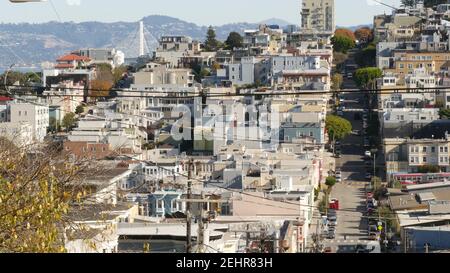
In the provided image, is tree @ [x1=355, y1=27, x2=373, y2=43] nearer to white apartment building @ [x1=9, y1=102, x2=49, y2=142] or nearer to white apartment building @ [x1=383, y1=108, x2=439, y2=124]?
white apartment building @ [x1=383, y1=108, x2=439, y2=124]

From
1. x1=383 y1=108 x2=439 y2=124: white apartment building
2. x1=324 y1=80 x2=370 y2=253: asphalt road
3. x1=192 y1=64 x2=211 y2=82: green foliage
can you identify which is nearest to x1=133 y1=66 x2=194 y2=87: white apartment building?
x1=192 y1=64 x2=211 y2=82: green foliage

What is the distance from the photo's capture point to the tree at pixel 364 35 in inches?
1389

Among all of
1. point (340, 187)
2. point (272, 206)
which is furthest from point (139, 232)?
point (340, 187)

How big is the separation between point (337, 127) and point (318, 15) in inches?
Result: 491

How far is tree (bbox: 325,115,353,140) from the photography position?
2388cm

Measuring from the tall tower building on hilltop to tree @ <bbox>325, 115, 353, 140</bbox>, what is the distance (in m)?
11.3

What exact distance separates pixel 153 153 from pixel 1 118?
321 cm

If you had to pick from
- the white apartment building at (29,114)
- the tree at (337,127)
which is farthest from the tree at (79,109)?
the tree at (337,127)

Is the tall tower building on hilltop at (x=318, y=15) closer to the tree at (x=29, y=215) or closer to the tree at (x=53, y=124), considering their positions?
the tree at (x=53, y=124)

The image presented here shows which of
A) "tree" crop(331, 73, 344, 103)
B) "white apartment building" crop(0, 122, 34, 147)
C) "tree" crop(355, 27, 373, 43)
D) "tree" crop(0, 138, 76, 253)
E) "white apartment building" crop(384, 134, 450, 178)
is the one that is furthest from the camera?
"tree" crop(355, 27, 373, 43)

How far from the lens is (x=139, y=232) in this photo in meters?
9.33

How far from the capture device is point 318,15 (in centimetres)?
3622

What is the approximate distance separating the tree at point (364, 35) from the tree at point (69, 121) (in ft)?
37.4

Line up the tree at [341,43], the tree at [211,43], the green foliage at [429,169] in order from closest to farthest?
the green foliage at [429,169] < the tree at [211,43] < the tree at [341,43]
